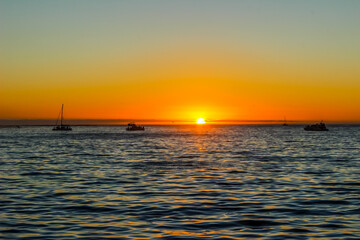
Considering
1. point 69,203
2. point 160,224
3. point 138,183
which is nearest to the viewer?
point 160,224

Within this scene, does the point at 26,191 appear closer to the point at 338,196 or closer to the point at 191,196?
the point at 191,196

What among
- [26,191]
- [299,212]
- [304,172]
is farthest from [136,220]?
[304,172]

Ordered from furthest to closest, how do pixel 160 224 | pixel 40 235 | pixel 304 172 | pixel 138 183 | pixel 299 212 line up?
pixel 304 172, pixel 138 183, pixel 299 212, pixel 160 224, pixel 40 235

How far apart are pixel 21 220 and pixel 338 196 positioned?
16252 mm

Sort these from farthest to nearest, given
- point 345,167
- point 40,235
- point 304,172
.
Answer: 1. point 345,167
2. point 304,172
3. point 40,235

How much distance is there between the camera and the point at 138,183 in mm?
30188

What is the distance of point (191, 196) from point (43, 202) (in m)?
7.55

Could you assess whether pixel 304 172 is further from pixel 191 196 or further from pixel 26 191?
pixel 26 191

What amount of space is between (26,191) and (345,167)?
28.5 m

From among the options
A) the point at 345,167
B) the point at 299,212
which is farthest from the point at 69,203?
Answer: the point at 345,167

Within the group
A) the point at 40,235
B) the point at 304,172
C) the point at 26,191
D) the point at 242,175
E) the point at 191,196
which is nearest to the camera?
the point at 40,235

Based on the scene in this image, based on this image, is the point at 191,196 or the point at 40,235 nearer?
the point at 40,235

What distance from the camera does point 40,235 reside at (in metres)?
16.0

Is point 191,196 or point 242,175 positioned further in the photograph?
point 242,175
